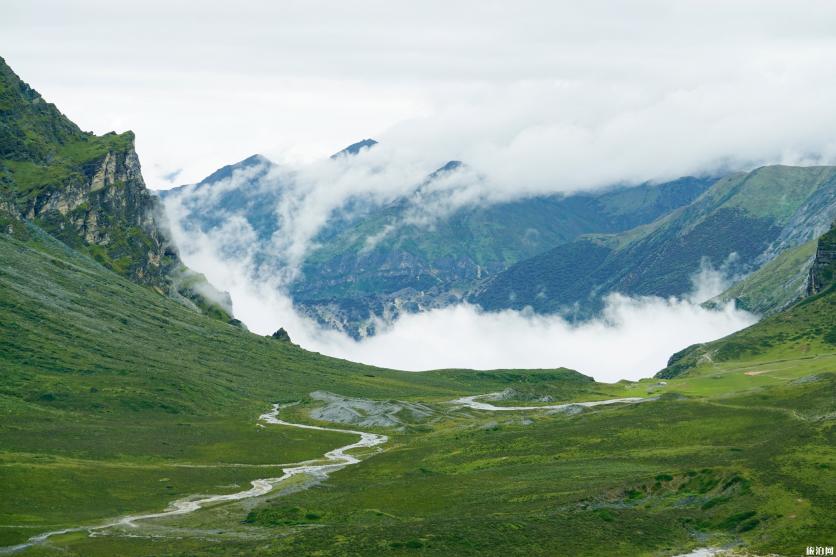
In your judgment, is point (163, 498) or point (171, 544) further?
point (163, 498)

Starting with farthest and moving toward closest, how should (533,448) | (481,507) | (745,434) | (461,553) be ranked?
(533,448), (745,434), (481,507), (461,553)

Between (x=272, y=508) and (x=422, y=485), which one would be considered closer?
(x=272, y=508)

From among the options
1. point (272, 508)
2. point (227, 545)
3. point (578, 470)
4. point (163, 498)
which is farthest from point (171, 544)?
point (578, 470)

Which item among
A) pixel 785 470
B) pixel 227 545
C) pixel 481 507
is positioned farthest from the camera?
pixel 481 507

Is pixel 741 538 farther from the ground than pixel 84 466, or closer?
closer

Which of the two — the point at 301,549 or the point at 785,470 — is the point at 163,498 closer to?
the point at 301,549

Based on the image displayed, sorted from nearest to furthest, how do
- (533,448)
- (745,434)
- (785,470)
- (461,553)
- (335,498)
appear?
1. (461,553)
2. (785,470)
3. (335,498)
4. (745,434)
5. (533,448)

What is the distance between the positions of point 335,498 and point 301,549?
45375 millimetres

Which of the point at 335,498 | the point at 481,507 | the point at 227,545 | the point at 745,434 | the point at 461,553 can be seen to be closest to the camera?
the point at 461,553

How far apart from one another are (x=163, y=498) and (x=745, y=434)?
3744 inches

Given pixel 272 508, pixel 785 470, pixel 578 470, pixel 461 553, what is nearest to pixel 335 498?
pixel 272 508

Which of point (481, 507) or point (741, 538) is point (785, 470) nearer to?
point (741, 538)

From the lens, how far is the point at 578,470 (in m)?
162

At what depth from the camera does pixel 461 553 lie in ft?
356
